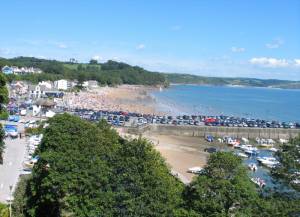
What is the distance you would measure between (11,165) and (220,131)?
41440 millimetres

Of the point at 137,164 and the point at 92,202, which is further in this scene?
the point at 92,202

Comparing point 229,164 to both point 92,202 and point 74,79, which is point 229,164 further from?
point 74,79

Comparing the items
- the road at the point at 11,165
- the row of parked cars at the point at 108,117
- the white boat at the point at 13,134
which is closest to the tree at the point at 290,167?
the road at the point at 11,165

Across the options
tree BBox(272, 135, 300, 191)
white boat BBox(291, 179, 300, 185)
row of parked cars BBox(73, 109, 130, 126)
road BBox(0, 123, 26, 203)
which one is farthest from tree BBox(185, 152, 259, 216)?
row of parked cars BBox(73, 109, 130, 126)

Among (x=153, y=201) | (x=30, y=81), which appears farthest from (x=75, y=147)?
(x=30, y=81)

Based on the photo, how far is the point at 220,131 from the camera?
239ft

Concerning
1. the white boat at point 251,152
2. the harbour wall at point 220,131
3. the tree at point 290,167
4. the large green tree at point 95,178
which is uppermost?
the tree at point 290,167

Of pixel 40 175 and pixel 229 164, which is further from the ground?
pixel 229 164

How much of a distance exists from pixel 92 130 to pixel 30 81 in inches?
4596

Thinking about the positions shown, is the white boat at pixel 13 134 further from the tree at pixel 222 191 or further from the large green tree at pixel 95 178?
the tree at pixel 222 191

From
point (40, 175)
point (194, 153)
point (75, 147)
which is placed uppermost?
point (75, 147)

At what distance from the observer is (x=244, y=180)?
15.7 metres

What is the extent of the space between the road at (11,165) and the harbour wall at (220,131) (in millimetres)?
22610

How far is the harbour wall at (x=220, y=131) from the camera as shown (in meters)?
70.4
